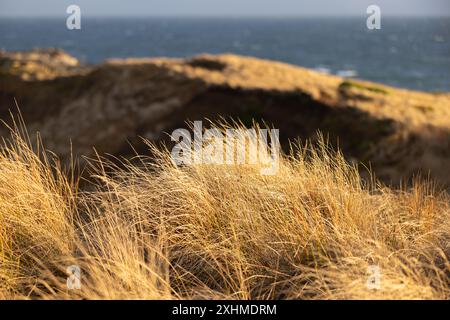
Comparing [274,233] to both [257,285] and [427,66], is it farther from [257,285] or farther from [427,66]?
[427,66]

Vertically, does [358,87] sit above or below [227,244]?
above

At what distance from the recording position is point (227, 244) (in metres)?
4.38

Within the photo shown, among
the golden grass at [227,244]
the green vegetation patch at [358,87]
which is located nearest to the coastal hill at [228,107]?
the green vegetation patch at [358,87]

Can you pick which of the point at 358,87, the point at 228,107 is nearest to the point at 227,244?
the point at 228,107

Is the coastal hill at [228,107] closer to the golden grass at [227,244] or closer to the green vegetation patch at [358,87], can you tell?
the green vegetation patch at [358,87]

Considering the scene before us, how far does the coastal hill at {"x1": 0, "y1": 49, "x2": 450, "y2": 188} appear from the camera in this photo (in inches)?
492

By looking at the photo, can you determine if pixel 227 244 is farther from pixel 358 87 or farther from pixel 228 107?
pixel 358 87

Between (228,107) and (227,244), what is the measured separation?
936 centimetres

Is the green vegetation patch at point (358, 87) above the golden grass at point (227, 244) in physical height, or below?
above

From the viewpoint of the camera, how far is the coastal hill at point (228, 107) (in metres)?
12.5

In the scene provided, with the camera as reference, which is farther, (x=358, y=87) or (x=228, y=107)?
(x=358, y=87)

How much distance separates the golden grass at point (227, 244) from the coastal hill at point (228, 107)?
7382 mm

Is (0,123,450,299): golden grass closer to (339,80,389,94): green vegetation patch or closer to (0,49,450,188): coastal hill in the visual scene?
(0,49,450,188): coastal hill
